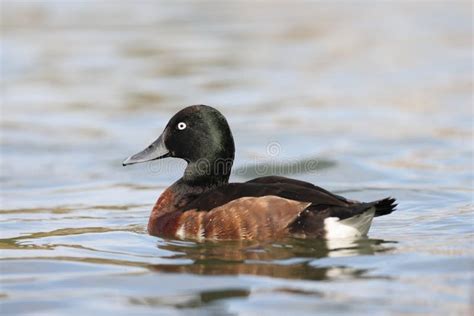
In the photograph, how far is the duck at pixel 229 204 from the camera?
7.96 metres

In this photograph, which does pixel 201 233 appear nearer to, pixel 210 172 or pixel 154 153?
pixel 210 172

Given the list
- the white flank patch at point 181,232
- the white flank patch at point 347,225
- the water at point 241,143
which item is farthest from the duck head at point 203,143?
the white flank patch at point 347,225

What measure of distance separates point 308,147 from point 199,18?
1263 centimetres

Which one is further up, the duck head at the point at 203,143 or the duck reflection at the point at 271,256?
the duck head at the point at 203,143

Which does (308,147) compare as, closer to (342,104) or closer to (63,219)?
(342,104)

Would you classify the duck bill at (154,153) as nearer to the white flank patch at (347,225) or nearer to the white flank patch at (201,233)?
the white flank patch at (201,233)

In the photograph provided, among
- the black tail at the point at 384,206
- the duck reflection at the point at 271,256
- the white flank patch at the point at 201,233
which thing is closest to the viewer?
the duck reflection at the point at 271,256

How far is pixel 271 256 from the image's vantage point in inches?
301

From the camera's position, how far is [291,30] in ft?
78.9

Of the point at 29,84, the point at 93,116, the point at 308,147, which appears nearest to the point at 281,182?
the point at 308,147

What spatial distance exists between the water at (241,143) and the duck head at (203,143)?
2.49 feet

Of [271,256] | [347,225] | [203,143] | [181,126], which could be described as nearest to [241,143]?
[181,126]

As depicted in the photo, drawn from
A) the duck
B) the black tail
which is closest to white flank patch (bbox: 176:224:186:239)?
the duck

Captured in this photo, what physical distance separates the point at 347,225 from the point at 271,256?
715 millimetres
